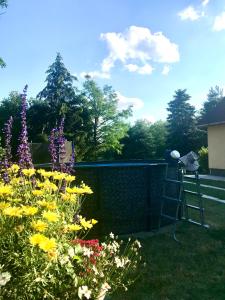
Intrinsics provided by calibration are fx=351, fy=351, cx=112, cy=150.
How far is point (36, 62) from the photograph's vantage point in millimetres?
14492

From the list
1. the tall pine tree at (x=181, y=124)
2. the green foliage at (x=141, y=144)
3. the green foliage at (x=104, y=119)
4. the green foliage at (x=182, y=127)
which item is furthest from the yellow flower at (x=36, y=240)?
the green foliage at (x=141, y=144)

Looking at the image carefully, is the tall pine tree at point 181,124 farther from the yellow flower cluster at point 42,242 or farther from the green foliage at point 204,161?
the yellow flower cluster at point 42,242

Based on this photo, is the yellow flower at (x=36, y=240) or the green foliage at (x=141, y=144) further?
the green foliage at (x=141, y=144)

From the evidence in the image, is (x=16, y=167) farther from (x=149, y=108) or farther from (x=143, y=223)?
(x=149, y=108)

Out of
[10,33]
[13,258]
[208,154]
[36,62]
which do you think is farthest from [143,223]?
[208,154]

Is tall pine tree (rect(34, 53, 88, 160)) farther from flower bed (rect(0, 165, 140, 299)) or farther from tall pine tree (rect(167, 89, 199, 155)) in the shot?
flower bed (rect(0, 165, 140, 299))

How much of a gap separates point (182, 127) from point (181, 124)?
0.47 metres

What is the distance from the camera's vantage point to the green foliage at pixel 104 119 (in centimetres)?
3922

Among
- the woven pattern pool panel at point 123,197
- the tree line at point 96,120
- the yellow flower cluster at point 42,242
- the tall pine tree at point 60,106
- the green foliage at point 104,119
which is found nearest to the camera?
the yellow flower cluster at point 42,242

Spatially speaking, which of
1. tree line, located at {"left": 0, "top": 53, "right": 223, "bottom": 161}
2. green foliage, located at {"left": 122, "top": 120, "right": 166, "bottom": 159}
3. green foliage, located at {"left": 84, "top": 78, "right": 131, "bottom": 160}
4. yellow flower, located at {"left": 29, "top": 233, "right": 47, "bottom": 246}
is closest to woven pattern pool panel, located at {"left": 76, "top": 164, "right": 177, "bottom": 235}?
yellow flower, located at {"left": 29, "top": 233, "right": 47, "bottom": 246}

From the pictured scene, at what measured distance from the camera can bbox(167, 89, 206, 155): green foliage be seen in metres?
33.7

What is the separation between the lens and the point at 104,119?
133 feet

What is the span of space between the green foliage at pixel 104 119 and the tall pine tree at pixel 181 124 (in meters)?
6.34

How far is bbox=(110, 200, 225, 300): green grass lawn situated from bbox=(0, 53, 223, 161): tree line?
24.0 meters
